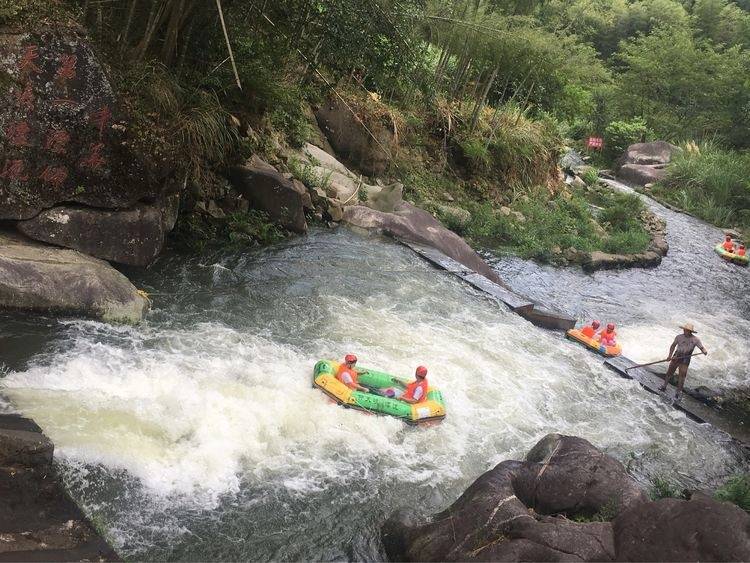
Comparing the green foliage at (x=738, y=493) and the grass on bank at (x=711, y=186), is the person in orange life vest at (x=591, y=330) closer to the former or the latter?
the green foliage at (x=738, y=493)

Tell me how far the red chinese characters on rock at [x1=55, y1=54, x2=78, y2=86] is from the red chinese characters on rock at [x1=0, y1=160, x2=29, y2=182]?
2.86ft

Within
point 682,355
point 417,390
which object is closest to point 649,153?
point 682,355

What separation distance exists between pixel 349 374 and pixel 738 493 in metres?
3.43

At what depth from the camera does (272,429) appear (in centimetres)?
534

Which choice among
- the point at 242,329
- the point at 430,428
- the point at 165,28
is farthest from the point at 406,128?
the point at 430,428

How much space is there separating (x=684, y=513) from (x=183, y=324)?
4.86m

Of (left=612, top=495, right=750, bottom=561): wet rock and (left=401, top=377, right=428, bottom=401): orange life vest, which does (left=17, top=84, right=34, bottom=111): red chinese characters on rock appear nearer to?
(left=401, top=377, right=428, bottom=401): orange life vest

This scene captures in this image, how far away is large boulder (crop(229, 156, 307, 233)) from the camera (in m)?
9.21

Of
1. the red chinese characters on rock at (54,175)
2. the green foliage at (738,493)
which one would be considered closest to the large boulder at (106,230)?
the red chinese characters on rock at (54,175)

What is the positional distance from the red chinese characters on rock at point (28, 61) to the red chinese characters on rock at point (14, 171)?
820 millimetres

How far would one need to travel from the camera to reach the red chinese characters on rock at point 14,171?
607 cm

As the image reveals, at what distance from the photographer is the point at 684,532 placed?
3484 millimetres

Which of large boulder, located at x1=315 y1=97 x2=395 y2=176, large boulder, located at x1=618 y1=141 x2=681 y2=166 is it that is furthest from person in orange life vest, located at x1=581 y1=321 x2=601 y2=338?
large boulder, located at x1=618 y1=141 x2=681 y2=166

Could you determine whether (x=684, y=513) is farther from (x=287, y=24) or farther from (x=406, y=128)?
(x=406, y=128)
